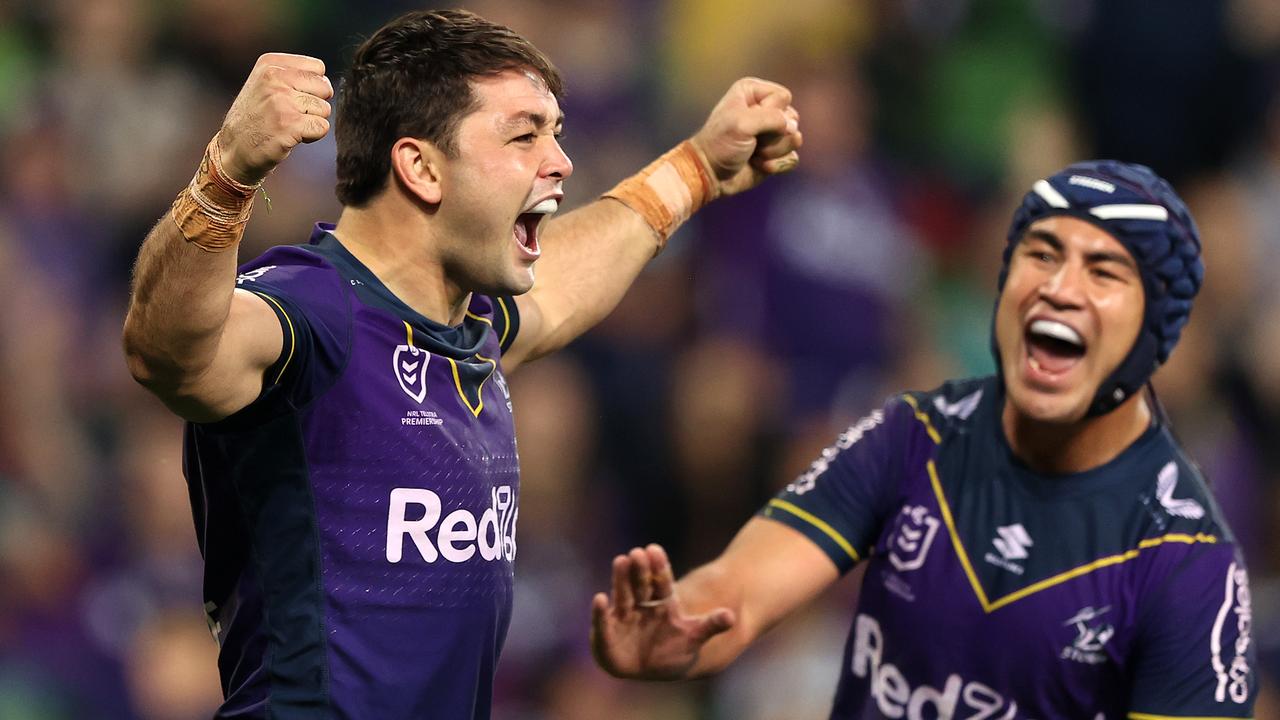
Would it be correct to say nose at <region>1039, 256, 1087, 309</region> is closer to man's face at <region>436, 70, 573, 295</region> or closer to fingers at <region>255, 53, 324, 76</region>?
man's face at <region>436, 70, 573, 295</region>

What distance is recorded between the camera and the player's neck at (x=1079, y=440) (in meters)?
4.54

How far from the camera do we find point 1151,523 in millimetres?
4355

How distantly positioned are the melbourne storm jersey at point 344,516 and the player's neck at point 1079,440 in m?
1.56

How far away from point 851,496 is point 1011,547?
44cm

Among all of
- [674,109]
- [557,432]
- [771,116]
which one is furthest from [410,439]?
[674,109]

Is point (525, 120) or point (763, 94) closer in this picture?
point (525, 120)

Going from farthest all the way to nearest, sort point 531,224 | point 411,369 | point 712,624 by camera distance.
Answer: point 712,624 → point 531,224 → point 411,369

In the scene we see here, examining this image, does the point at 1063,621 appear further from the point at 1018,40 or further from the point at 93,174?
the point at 1018,40

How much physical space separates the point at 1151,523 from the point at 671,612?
122 centimetres

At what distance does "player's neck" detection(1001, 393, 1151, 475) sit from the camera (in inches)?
179

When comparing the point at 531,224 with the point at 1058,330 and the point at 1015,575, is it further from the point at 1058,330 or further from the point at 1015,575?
the point at 1015,575

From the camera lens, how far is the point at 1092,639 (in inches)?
169

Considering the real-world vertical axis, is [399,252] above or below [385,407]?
above

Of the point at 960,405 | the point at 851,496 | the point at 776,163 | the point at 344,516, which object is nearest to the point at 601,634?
the point at 851,496
